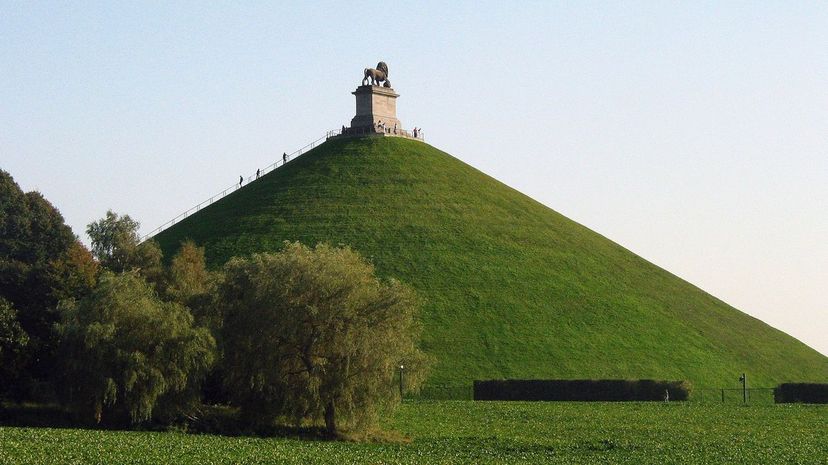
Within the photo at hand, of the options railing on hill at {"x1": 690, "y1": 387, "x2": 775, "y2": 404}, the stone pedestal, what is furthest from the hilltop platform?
railing on hill at {"x1": 690, "y1": 387, "x2": 775, "y2": 404}

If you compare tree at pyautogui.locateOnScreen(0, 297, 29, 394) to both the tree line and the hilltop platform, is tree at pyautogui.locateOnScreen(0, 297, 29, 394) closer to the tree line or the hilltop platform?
the tree line

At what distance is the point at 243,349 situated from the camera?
189 ft

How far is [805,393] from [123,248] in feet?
145

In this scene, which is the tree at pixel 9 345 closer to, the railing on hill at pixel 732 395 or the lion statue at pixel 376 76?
the railing on hill at pixel 732 395

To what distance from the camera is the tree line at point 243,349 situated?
184 feet

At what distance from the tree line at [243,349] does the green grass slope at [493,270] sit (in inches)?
1094

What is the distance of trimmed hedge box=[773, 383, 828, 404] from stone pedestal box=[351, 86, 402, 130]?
63.0 meters

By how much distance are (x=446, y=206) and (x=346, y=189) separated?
10010 mm

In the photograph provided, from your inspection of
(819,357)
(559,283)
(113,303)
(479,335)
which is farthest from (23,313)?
(819,357)

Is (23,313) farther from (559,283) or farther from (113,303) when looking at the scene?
(559,283)

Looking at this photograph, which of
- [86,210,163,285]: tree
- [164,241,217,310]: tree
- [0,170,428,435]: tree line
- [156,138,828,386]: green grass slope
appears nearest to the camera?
[0,170,428,435]: tree line

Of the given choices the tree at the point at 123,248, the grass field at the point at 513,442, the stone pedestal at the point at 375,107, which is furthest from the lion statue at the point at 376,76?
the grass field at the point at 513,442

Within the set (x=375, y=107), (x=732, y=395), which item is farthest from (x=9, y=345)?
(x=375, y=107)

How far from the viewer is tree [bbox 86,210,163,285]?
74188mm
